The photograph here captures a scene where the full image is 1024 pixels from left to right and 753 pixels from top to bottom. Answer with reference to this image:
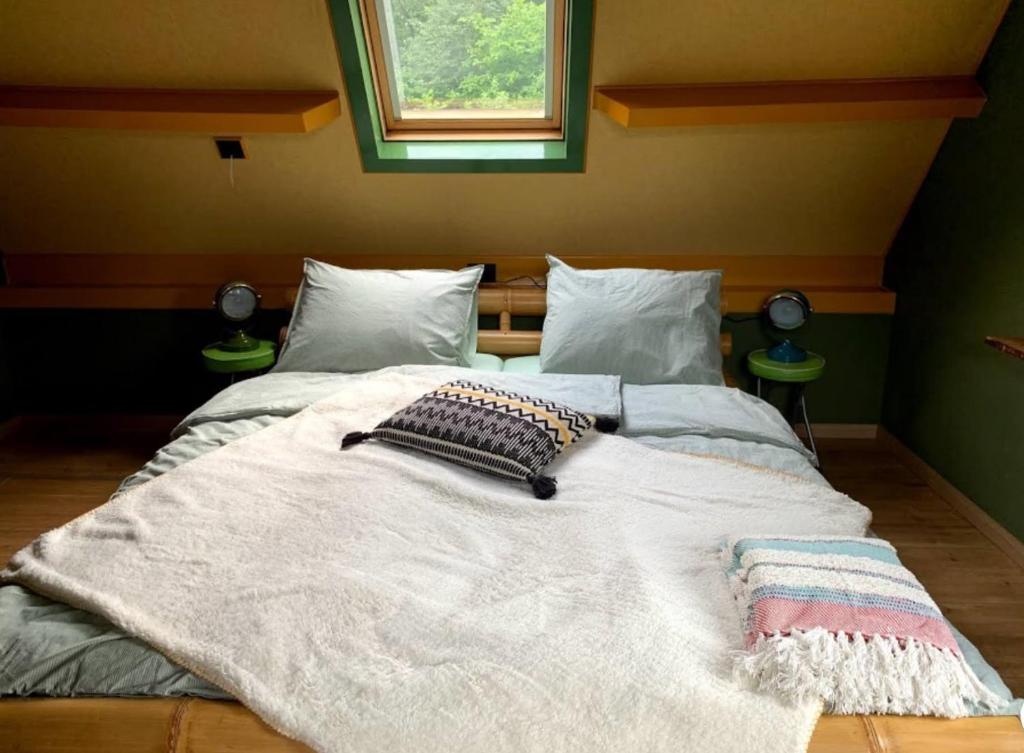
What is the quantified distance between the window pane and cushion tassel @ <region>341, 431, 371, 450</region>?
63.3 inches

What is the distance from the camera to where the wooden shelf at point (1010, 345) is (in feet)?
7.14

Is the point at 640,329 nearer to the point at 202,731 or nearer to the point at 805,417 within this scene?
the point at 805,417

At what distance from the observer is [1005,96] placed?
240 centimetres

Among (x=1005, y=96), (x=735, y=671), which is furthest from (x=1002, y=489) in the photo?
(x=735, y=671)

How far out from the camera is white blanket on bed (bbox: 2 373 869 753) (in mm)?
1033

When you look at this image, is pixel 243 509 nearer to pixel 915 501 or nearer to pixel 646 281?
pixel 646 281

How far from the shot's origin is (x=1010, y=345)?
223 centimetres

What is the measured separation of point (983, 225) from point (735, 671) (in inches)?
88.9

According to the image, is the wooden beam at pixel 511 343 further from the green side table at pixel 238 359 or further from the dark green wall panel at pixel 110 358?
the dark green wall panel at pixel 110 358

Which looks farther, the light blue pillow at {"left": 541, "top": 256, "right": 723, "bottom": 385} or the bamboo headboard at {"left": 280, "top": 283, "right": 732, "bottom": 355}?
the bamboo headboard at {"left": 280, "top": 283, "right": 732, "bottom": 355}

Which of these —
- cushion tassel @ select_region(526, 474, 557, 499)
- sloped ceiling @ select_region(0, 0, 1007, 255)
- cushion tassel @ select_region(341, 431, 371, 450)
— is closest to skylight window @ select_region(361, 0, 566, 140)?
sloped ceiling @ select_region(0, 0, 1007, 255)

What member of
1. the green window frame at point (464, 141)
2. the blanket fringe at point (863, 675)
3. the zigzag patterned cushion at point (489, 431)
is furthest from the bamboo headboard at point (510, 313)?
the blanket fringe at point (863, 675)

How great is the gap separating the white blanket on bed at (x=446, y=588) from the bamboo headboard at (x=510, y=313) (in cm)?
115

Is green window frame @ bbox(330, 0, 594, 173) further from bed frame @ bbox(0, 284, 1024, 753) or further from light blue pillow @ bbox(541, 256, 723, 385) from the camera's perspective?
bed frame @ bbox(0, 284, 1024, 753)
